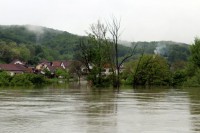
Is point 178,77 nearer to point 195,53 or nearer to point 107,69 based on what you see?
point 195,53

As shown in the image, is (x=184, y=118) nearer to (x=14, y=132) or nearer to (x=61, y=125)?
(x=61, y=125)

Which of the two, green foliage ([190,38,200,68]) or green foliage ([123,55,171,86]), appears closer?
green foliage ([123,55,171,86])

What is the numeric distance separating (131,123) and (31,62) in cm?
13406

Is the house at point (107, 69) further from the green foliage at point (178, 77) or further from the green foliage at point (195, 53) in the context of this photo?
the green foliage at point (195, 53)

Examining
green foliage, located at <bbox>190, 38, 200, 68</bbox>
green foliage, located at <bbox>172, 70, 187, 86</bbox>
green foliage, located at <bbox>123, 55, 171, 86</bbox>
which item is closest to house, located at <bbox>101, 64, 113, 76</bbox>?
green foliage, located at <bbox>123, 55, 171, 86</bbox>

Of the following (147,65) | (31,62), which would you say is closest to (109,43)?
(147,65)

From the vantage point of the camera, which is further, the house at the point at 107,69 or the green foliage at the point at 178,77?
the green foliage at the point at 178,77

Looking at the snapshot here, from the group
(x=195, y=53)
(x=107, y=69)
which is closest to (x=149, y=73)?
(x=107, y=69)

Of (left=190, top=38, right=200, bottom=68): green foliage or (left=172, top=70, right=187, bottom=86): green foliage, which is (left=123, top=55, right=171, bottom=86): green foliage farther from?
(left=190, top=38, right=200, bottom=68): green foliage

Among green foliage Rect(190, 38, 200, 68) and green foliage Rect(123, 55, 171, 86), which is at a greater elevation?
green foliage Rect(190, 38, 200, 68)

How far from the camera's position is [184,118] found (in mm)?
13102

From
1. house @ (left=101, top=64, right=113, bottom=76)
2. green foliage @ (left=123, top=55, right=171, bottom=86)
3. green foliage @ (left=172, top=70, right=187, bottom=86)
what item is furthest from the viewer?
green foliage @ (left=172, top=70, right=187, bottom=86)

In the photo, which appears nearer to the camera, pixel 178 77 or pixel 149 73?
pixel 149 73

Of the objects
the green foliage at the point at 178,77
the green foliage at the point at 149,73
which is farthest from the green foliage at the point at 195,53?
the green foliage at the point at 149,73
